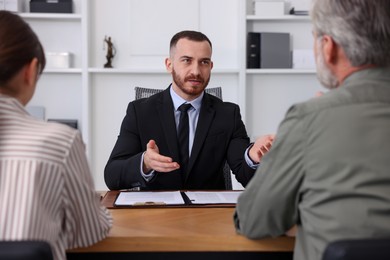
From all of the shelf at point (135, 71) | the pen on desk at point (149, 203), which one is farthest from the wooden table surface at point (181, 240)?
the shelf at point (135, 71)

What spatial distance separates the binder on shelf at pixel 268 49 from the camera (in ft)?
13.8

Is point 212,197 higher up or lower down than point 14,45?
lower down

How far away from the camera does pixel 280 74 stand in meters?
4.38

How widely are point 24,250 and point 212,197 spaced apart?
96cm

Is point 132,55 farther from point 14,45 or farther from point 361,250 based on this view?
point 361,250

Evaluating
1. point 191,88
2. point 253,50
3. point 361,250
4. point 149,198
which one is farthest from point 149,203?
point 253,50

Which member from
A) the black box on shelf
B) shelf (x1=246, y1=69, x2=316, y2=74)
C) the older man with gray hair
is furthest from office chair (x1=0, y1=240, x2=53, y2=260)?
the black box on shelf

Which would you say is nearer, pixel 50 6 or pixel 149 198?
pixel 149 198

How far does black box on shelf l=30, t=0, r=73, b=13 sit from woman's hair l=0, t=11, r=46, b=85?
3143mm

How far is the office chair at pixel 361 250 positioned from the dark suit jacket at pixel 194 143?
1.27 meters

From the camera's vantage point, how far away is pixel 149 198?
5.72 feet

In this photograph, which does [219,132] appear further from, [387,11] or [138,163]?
[387,11]

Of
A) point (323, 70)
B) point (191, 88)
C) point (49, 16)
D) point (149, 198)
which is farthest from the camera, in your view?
point (49, 16)

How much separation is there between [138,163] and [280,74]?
2.64m
